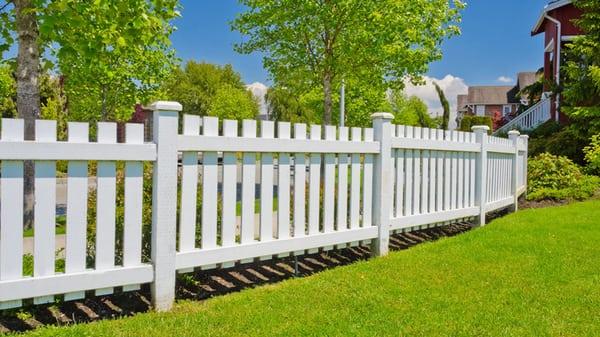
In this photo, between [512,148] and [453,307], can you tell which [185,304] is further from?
[512,148]

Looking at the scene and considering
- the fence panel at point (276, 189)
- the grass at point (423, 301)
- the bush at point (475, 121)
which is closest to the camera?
the grass at point (423, 301)

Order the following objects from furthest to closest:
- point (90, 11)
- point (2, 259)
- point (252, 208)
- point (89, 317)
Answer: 1. point (90, 11)
2. point (252, 208)
3. point (89, 317)
4. point (2, 259)

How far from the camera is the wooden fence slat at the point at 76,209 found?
10.5 feet

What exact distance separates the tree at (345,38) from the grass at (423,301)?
7.77m

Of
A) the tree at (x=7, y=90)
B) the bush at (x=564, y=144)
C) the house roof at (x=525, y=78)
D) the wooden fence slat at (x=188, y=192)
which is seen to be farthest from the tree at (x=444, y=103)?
the wooden fence slat at (x=188, y=192)

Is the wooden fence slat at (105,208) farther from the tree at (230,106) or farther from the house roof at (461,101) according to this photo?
the house roof at (461,101)

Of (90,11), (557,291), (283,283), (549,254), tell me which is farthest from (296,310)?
(90,11)

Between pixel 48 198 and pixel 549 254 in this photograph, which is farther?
pixel 549 254

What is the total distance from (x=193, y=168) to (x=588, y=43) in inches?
529

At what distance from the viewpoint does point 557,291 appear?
4180 mm

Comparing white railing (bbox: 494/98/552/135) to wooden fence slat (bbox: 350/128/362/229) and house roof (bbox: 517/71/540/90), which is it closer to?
wooden fence slat (bbox: 350/128/362/229)

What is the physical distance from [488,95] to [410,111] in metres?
24.5

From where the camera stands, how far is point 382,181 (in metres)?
5.26

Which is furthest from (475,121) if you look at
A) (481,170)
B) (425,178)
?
(425,178)
